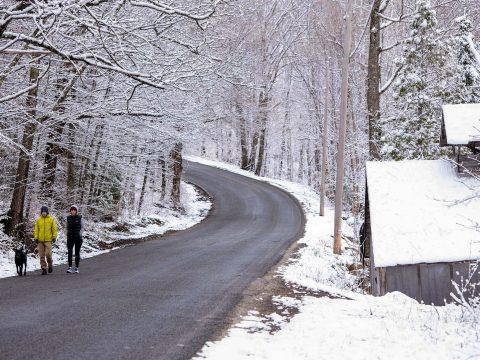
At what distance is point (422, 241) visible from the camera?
1485cm

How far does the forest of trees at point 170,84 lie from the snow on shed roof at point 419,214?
12.7 feet

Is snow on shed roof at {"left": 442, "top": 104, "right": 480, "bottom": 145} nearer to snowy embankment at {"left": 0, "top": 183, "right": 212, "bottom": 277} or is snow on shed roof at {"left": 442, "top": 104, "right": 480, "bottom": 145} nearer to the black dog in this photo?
snowy embankment at {"left": 0, "top": 183, "right": 212, "bottom": 277}

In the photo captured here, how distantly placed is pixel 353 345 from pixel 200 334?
2.07 m

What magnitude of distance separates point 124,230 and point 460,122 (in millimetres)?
14452

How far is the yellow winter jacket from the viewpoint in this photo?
13664 millimetres

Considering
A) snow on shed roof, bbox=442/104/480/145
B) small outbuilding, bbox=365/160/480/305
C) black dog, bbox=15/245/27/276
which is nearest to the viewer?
black dog, bbox=15/245/27/276

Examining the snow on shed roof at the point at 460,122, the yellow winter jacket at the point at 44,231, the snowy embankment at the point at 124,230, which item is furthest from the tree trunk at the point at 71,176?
the snow on shed roof at the point at 460,122

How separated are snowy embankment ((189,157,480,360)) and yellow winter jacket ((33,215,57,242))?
656 cm

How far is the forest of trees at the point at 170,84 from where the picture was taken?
1087 centimetres

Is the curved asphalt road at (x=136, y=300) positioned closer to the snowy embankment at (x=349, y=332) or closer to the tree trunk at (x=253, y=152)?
the snowy embankment at (x=349, y=332)

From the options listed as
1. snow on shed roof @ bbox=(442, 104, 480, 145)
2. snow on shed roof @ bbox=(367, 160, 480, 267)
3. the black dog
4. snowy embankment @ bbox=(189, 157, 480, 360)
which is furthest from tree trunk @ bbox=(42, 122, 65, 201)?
snow on shed roof @ bbox=(442, 104, 480, 145)

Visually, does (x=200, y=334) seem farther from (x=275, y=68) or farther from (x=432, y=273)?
(x=275, y=68)

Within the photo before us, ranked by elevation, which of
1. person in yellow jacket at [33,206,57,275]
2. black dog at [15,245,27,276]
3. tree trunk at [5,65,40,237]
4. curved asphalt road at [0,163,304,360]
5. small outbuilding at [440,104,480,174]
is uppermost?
small outbuilding at [440,104,480,174]

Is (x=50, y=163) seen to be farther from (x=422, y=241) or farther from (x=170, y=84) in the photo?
(x=422, y=241)
